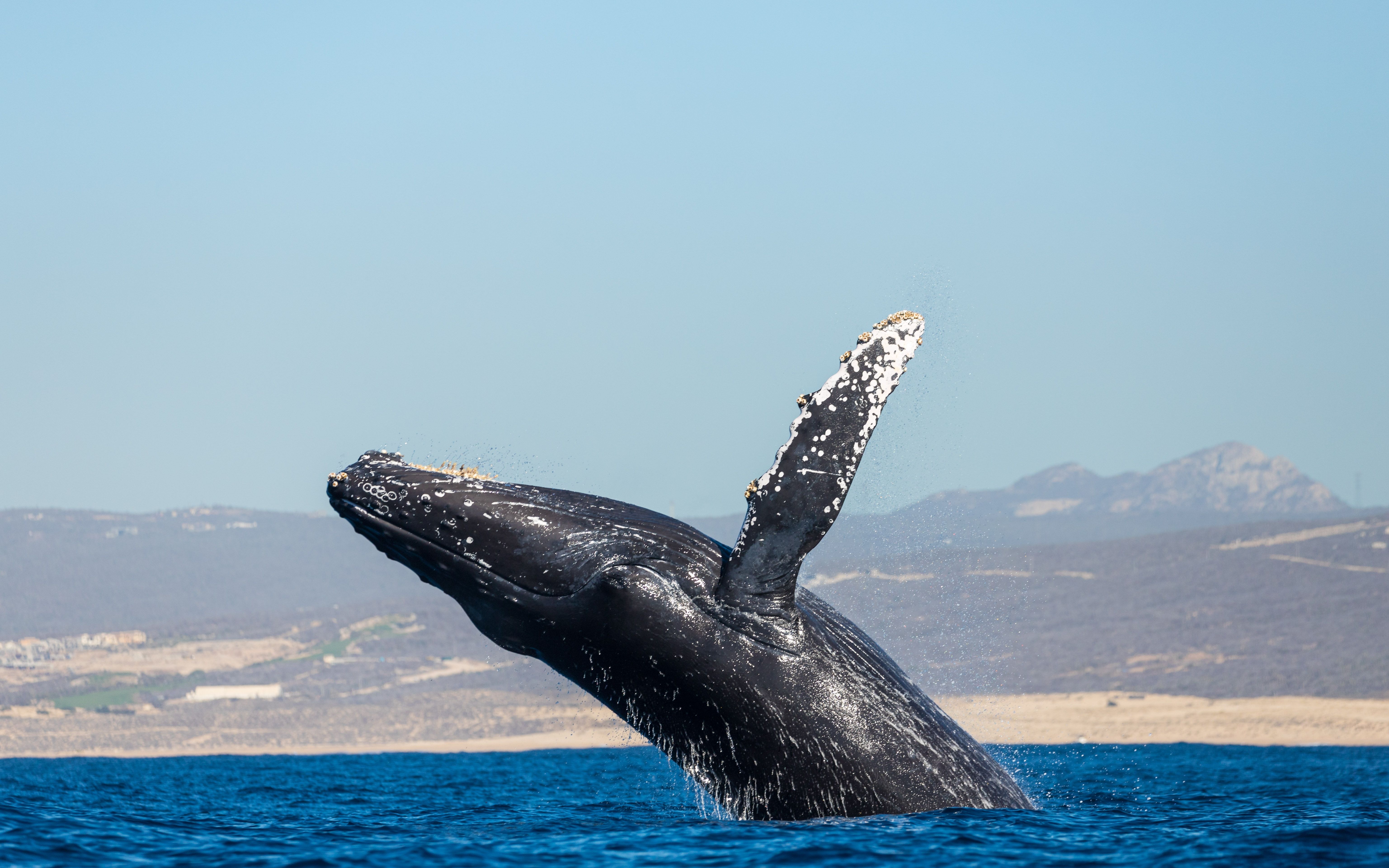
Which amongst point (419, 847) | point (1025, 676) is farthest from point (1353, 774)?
point (1025, 676)

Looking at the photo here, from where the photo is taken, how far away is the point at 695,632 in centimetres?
860

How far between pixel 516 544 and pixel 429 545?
0.57m

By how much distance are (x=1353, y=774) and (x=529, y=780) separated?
17.4 meters

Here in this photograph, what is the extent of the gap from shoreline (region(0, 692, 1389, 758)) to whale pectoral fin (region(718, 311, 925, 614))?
43.5m

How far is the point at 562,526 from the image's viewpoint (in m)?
8.98

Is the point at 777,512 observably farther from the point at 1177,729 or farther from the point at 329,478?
the point at 1177,729

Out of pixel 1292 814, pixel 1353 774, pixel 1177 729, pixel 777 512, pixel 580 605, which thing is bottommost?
pixel 1177 729

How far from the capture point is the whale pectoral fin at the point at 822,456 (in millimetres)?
8016

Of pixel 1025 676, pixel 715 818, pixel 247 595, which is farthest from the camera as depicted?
pixel 247 595

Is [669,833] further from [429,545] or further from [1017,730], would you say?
[1017,730]

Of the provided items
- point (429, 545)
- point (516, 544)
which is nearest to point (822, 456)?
point (516, 544)

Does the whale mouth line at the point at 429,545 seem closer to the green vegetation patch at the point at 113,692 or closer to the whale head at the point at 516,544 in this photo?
the whale head at the point at 516,544

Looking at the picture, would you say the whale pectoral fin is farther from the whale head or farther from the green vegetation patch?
the green vegetation patch

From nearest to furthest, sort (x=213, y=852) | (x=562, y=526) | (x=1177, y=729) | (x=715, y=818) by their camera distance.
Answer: (x=213, y=852)
(x=562, y=526)
(x=715, y=818)
(x=1177, y=729)
